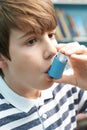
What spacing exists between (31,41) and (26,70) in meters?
0.10

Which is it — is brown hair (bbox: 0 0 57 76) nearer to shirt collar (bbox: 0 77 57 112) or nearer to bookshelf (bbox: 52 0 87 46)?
shirt collar (bbox: 0 77 57 112)

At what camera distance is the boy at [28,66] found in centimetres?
91

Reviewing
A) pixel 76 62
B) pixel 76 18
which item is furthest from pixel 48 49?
pixel 76 18

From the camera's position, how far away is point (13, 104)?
1024 millimetres

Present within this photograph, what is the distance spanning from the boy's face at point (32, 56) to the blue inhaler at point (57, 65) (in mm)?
13

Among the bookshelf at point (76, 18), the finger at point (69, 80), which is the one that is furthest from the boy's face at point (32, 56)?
the bookshelf at point (76, 18)

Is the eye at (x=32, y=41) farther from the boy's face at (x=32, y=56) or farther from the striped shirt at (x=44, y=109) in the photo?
the striped shirt at (x=44, y=109)

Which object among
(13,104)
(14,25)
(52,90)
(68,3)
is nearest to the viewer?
(14,25)

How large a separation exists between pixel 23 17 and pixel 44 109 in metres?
0.36

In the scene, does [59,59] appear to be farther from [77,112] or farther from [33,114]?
[77,112]

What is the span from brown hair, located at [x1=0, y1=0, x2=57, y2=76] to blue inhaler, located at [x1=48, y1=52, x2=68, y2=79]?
0.30 ft

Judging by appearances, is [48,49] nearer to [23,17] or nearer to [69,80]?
[23,17]

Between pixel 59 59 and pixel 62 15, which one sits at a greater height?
pixel 59 59

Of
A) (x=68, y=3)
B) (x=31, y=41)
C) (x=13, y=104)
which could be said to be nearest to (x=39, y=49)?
(x=31, y=41)
